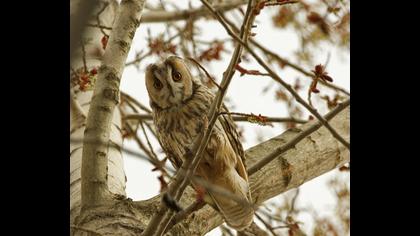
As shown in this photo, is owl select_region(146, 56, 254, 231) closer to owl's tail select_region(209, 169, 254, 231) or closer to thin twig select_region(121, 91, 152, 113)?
owl's tail select_region(209, 169, 254, 231)

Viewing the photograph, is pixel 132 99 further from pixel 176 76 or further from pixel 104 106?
pixel 104 106

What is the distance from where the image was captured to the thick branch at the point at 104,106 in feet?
8.40

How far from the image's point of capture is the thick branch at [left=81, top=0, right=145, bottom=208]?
256 centimetres

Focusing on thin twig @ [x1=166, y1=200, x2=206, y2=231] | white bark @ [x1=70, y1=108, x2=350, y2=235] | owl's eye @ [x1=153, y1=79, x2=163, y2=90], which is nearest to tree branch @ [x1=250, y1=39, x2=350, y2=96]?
white bark @ [x1=70, y1=108, x2=350, y2=235]

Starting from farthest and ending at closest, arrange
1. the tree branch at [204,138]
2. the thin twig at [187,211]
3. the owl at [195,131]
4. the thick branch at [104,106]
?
the owl at [195,131], the thick branch at [104,106], the thin twig at [187,211], the tree branch at [204,138]

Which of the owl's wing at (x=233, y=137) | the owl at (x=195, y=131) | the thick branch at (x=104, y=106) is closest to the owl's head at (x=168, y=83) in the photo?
the owl at (x=195, y=131)

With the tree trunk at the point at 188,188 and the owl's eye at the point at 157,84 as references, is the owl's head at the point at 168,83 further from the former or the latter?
the tree trunk at the point at 188,188

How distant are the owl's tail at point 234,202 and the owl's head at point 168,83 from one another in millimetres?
545

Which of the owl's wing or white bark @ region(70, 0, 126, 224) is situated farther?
the owl's wing

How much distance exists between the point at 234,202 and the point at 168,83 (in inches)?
30.6

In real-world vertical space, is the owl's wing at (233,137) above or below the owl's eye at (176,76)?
below
